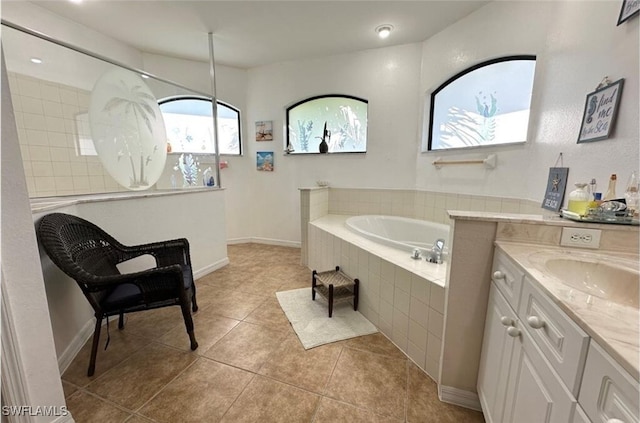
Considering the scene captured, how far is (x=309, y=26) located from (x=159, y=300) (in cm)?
293

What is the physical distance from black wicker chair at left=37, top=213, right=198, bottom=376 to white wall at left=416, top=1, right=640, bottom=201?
8.27 ft

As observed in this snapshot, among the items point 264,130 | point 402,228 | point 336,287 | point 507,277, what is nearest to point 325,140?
point 264,130

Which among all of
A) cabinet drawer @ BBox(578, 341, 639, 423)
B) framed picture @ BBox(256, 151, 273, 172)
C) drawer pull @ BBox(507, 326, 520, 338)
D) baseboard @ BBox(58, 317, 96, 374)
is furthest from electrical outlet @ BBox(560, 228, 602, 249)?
framed picture @ BBox(256, 151, 273, 172)

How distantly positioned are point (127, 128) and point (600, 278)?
3.28 meters

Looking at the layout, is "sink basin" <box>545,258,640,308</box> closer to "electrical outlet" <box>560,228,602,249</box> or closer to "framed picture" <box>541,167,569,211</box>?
"electrical outlet" <box>560,228,602,249</box>

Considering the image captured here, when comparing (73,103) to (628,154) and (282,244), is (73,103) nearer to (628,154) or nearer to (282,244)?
(282,244)

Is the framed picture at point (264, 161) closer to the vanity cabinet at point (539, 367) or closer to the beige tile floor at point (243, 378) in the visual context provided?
the beige tile floor at point (243, 378)

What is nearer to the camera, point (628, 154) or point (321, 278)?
point (628, 154)

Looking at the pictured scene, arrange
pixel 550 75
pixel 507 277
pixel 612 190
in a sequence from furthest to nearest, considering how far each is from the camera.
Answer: pixel 550 75 → pixel 612 190 → pixel 507 277

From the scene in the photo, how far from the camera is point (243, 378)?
1.48 m

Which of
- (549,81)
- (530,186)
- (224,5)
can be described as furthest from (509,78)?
(224,5)

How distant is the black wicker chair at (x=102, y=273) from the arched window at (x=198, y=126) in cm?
176

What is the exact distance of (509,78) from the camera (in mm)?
2273

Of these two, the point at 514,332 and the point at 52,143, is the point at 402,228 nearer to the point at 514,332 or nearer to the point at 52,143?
the point at 514,332
